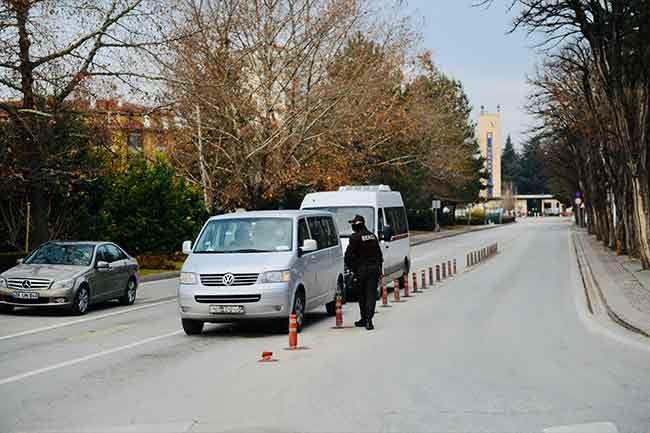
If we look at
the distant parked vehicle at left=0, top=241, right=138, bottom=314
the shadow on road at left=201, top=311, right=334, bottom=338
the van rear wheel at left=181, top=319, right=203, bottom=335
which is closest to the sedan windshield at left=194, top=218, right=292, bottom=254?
the van rear wheel at left=181, top=319, right=203, bottom=335

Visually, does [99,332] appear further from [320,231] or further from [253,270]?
[320,231]

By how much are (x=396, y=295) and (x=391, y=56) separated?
22.2 m

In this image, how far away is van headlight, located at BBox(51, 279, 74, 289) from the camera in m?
18.5

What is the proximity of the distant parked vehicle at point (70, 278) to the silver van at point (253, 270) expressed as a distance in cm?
423

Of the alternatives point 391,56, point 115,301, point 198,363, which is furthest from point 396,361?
point 391,56

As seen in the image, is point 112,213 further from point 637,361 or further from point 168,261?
point 637,361

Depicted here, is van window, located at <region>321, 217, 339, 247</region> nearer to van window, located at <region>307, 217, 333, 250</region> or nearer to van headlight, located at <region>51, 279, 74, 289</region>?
van window, located at <region>307, 217, 333, 250</region>

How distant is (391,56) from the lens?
42438 millimetres

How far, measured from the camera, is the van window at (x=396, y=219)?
2477cm

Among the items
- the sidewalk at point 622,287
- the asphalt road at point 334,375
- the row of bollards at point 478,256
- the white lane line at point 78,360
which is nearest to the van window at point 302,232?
the asphalt road at point 334,375

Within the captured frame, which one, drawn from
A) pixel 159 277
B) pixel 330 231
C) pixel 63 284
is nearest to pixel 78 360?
pixel 63 284

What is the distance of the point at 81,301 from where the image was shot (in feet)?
63.1

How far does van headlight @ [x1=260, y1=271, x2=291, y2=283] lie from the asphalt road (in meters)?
0.94

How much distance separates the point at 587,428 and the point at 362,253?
8.28m
